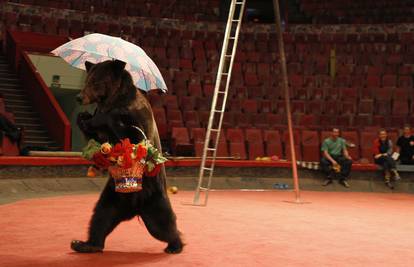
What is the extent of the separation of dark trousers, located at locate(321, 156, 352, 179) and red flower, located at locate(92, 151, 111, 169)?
8018mm

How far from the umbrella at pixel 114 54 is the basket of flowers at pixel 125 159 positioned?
22.7 inches

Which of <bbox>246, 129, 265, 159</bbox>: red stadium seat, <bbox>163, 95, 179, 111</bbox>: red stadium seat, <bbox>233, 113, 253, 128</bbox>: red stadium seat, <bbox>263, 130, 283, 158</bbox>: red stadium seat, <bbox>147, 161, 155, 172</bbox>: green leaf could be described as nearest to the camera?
<bbox>147, 161, 155, 172</bbox>: green leaf

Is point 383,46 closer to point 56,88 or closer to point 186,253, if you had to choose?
point 56,88

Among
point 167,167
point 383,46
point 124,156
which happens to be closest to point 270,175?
point 167,167

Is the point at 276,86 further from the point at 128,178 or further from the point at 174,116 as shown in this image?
the point at 128,178

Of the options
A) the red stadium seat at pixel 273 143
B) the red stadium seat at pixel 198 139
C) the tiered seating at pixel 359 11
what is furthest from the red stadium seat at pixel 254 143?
the tiered seating at pixel 359 11

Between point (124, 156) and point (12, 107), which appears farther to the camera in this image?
point (12, 107)

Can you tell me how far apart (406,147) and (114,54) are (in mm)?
8860

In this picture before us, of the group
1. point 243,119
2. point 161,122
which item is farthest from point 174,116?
point 243,119

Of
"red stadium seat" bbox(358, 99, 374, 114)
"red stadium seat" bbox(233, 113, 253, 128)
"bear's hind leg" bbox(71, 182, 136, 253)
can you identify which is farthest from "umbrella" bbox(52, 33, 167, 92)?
"red stadium seat" bbox(358, 99, 374, 114)

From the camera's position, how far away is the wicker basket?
3504 mm

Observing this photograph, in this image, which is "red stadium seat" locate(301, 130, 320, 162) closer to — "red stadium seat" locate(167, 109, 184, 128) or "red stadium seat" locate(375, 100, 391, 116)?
"red stadium seat" locate(375, 100, 391, 116)

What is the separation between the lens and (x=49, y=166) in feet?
28.5

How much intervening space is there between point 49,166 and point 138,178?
551 cm
